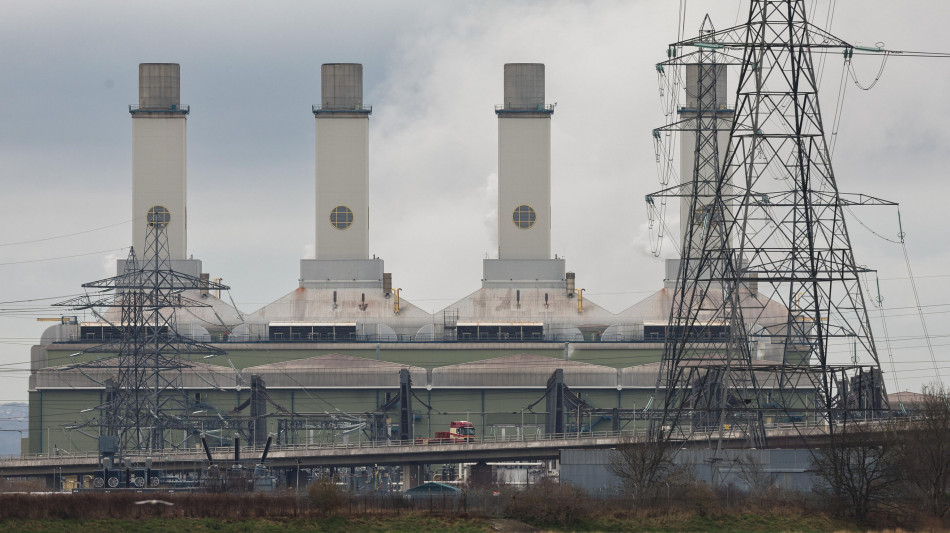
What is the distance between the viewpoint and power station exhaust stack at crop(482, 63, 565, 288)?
180125 millimetres

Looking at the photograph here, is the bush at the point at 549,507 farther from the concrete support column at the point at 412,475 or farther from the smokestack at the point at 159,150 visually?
the smokestack at the point at 159,150

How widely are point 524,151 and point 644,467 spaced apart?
89608 mm

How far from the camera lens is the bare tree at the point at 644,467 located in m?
92.9

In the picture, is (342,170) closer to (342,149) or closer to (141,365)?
(342,149)

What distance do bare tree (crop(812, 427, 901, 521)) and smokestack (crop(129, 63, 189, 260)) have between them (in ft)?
355

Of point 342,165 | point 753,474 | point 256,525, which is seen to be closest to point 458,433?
point 342,165

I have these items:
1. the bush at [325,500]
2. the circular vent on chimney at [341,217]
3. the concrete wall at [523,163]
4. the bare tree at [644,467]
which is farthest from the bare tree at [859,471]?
the circular vent on chimney at [341,217]

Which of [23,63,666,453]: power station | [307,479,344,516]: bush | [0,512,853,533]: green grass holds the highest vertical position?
[23,63,666,453]: power station

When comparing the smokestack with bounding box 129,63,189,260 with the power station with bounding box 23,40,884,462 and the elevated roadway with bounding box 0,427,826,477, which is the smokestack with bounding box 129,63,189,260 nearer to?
the power station with bounding box 23,40,884,462

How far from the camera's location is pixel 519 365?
16575cm

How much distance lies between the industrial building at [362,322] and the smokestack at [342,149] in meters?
0.15

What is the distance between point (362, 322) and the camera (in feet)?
600

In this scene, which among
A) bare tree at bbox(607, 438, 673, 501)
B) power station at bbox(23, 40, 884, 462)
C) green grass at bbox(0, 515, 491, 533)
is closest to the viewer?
green grass at bbox(0, 515, 491, 533)

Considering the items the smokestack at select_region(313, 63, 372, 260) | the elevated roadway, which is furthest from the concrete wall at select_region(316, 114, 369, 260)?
the elevated roadway
